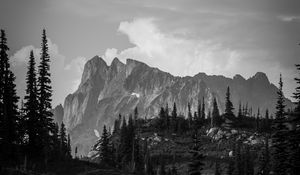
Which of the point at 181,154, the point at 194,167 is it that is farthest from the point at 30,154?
the point at 181,154

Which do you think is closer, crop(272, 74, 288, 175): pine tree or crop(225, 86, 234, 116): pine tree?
crop(272, 74, 288, 175): pine tree

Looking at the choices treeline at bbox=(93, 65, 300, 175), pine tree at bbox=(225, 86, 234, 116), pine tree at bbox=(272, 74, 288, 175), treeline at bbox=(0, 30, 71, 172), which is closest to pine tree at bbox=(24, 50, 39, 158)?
treeline at bbox=(0, 30, 71, 172)

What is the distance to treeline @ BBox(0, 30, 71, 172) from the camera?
56125 mm

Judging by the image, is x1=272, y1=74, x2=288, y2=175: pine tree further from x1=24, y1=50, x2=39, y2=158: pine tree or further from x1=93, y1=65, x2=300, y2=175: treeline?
x1=24, y1=50, x2=39, y2=158: pine tree

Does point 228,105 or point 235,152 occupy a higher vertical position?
point 228,105

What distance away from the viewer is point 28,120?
61.5 meters

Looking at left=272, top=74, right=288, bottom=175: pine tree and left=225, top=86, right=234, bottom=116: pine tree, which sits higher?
left=225, top=86, right=234, bottom=116: pine tree

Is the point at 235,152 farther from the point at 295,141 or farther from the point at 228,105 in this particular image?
the point at 295,141

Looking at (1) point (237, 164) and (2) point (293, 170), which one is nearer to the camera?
(2) point (293, 170)

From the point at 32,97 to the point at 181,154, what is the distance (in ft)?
381

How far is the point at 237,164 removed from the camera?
116562mm

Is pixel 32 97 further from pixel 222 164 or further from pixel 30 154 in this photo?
pixel 222 164

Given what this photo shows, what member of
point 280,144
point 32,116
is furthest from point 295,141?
point 32,116

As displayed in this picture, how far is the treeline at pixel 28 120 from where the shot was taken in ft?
→ 184
